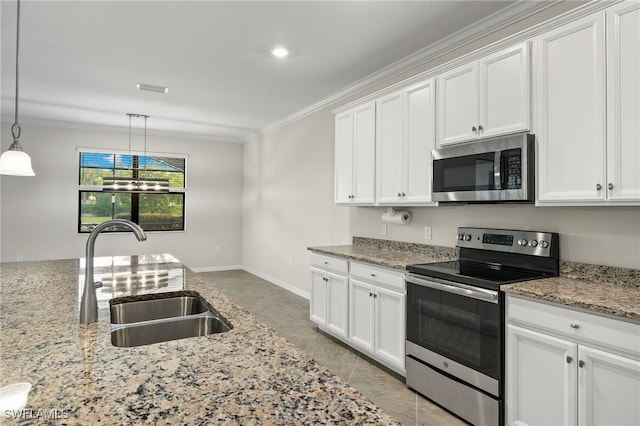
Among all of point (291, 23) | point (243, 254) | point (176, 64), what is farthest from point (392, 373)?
A: point (243, 254)

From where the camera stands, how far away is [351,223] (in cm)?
429

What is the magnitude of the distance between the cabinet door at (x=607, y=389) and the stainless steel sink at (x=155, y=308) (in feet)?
5.72

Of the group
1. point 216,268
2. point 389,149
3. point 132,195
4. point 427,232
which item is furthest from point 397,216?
point 132,195

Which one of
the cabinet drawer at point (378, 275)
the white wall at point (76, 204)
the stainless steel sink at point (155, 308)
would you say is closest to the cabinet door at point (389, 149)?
the cabinet drawer at point (378, 275)

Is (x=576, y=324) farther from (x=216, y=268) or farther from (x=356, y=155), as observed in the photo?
(x=216, y=268)

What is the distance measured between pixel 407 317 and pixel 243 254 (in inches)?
214

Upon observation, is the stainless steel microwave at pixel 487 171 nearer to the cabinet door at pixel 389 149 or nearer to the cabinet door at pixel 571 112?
the cabinet door at pixel 571 112

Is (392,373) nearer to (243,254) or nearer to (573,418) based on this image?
(573,418)

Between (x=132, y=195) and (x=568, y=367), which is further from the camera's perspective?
(x=132, y=195)

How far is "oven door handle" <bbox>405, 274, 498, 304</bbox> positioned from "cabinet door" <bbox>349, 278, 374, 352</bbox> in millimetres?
551

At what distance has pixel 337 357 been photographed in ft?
10.6

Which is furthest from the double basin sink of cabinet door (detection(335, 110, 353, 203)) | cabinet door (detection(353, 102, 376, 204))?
cabinet door (detection(335, 110, 353, 203))

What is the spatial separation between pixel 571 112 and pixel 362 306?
201 cm

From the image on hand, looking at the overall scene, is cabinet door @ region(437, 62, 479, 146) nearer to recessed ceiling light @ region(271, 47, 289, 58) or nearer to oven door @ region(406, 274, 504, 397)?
oven door @ region(406, 274, 504, 397)
